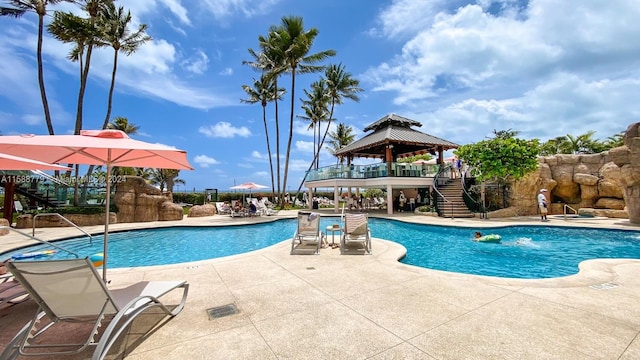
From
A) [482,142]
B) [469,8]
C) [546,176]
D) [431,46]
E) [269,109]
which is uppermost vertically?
[269,109]

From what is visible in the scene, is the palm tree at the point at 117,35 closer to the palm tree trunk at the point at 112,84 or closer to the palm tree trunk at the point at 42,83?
the palm tree trunk at the point at 112,84

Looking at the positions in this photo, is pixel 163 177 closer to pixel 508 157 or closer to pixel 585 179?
pixel 508 157

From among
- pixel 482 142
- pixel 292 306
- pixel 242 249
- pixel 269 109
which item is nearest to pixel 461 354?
pixel 292 306

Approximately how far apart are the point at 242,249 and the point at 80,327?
6.45 metres

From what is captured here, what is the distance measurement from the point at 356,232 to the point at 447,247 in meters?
4.15

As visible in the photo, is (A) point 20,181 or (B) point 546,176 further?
(B) point 546,176

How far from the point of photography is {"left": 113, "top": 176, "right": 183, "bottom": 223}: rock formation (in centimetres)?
1434

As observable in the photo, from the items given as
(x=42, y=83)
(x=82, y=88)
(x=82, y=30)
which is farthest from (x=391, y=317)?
(x=42, y=83)

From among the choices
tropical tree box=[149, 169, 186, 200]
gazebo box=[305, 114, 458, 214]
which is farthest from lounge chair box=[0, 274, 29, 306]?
tropical tree box=[149, 169, 186, 200]

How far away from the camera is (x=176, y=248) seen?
Answer: 930cm

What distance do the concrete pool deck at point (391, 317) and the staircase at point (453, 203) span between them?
1044cm

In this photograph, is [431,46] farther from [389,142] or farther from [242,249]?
[242,249]

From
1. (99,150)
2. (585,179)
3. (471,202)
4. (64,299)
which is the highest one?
(99,150)

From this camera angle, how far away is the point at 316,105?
29.7 metres
